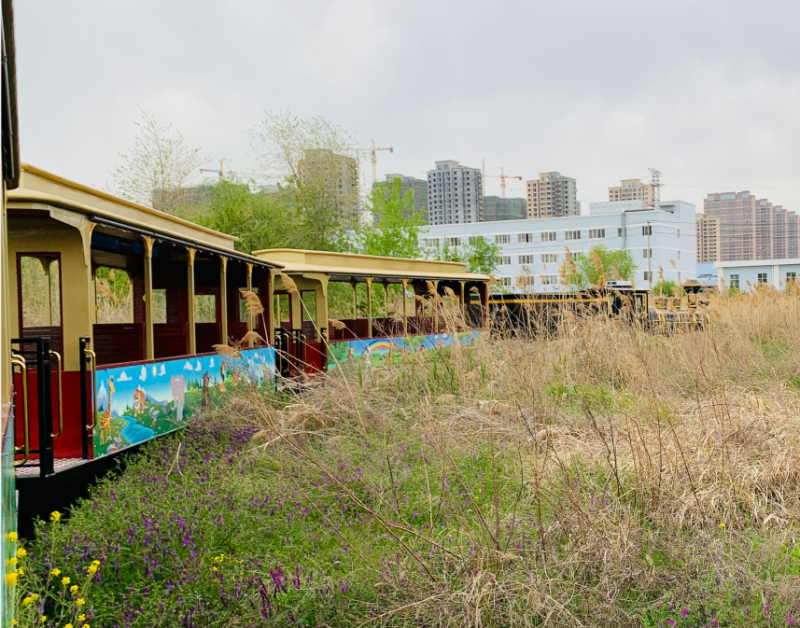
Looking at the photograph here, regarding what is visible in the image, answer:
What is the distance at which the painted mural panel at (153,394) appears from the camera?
6801mm

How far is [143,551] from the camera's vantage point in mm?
4863

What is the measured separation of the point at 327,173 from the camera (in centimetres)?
3089

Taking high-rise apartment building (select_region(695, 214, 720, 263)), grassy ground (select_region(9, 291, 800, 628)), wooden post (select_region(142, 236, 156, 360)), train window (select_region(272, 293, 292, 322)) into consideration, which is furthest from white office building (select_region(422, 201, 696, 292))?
grassy ground (select_region(9, 291, 800, 628))

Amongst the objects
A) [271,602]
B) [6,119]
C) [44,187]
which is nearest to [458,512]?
[271,602]

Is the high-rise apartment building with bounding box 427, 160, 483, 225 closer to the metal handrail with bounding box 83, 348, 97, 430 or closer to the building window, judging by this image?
the building window

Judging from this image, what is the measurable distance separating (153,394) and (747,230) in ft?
571

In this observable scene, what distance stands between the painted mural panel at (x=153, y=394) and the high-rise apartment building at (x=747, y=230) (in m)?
160

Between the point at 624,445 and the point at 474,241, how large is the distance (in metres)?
37.2

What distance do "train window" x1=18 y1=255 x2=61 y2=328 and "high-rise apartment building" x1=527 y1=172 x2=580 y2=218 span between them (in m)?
138

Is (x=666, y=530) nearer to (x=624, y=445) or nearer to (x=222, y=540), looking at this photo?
(x=624, y=445)

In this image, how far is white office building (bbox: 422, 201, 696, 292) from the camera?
3455 inches

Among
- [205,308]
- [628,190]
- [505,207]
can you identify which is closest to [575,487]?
[205,308]

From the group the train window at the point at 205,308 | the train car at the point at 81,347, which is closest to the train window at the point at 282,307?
the train window at the point at 205,308

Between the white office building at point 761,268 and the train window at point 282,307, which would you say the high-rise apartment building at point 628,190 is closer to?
the white office building at point 761,268
